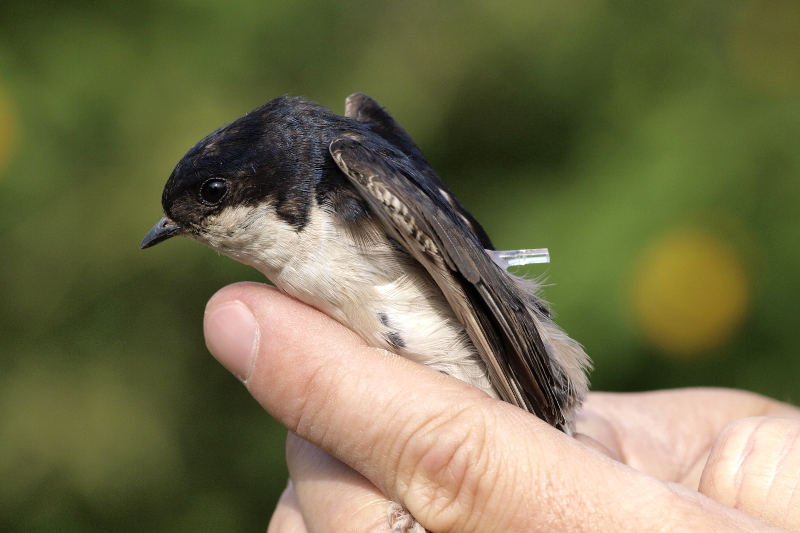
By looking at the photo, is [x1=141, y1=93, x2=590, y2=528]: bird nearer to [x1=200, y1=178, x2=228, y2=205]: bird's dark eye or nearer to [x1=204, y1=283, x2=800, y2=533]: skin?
[x1=200, y1=178, x2=228, y2=205]: bird's dark eye

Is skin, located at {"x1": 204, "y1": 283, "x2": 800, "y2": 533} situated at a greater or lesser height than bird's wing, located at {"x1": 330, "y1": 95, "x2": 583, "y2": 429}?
lesser

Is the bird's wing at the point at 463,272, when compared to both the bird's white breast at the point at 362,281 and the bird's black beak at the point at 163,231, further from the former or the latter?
the bird's black beak at the point at 163,231

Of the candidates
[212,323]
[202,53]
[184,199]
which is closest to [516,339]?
[212,323]

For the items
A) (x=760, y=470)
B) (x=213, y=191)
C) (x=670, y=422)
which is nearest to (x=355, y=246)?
(x=213, y=191)

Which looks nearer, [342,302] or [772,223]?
[342,302]

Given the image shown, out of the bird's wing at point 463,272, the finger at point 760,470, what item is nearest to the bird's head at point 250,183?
the bird's wing at point 463,272

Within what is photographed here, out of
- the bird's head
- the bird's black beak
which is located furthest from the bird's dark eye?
the bird's black beak

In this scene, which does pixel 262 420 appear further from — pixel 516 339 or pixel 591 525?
pixel 591 525
